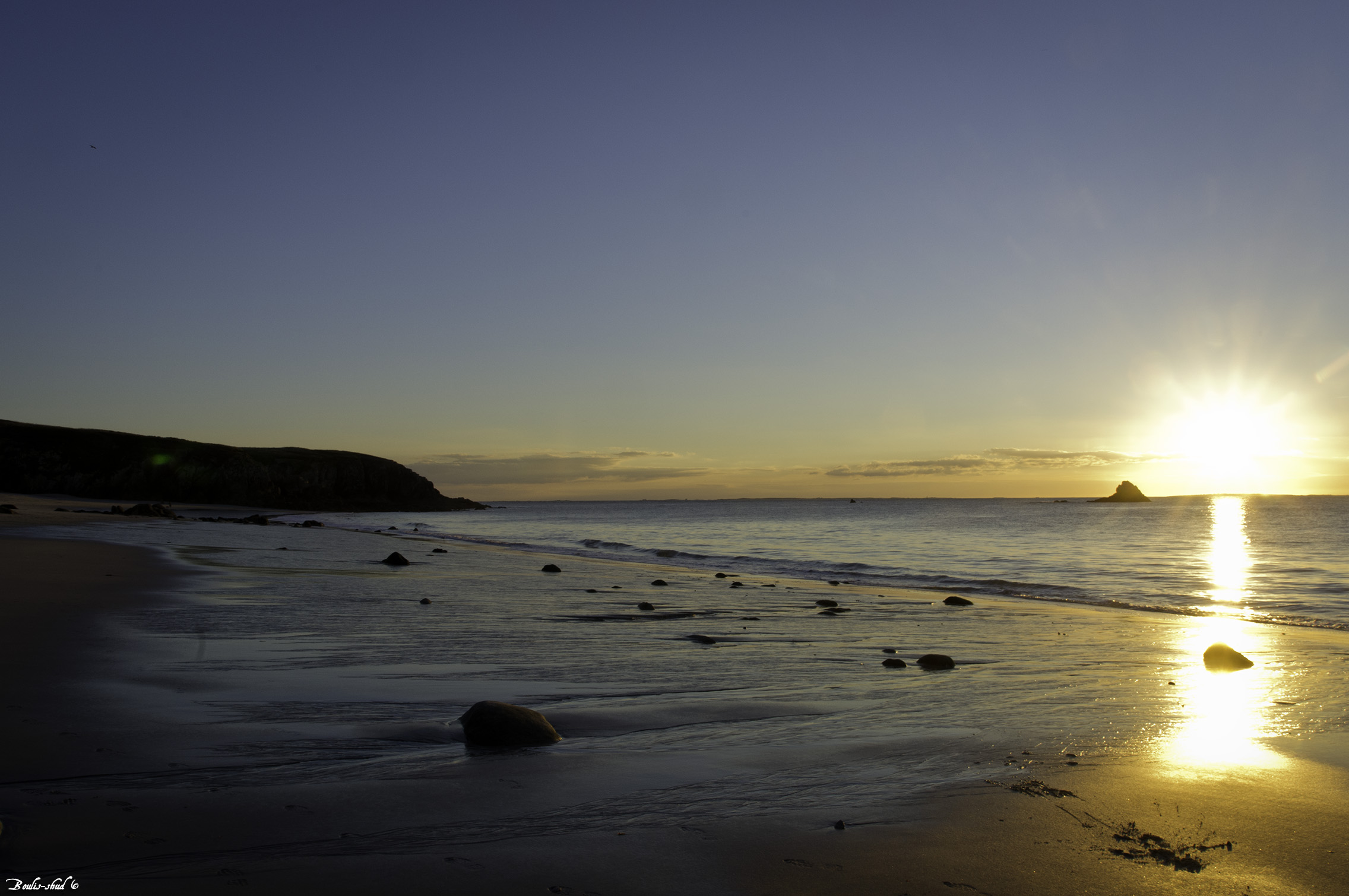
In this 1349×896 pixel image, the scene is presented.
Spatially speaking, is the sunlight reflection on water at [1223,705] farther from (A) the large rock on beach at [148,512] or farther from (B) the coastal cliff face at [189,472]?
(B) the coastal cliff face at [189,472]

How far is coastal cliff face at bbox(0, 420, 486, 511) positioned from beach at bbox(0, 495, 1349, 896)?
339ft

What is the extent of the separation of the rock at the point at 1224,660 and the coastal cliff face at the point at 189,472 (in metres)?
112

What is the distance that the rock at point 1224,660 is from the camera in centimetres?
1073

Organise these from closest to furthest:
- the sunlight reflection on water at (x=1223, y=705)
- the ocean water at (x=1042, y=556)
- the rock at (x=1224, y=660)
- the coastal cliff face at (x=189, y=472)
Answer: the sunlight reflection on water at (x=1223, y=705) → the rock at (x=1224, y=660) → the ocean water at (x=1042, y=556) → the coastal cliff face at (x=189, y=472)

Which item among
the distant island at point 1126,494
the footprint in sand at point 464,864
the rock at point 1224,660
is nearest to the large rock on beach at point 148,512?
the rock at point 1224,660

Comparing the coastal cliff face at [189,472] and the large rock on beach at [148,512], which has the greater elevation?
the coastal cliff face at [189,472]

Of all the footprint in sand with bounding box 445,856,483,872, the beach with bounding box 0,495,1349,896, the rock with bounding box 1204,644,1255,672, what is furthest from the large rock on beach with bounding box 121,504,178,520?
the footprint in sand with bounding box 445,856,483,872

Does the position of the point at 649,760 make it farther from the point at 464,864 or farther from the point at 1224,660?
the point at 1224,660

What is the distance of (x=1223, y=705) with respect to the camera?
330 inches

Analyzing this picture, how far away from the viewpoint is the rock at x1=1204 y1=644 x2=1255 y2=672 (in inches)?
423

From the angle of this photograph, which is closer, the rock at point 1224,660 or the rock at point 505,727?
the rock at point 505,727

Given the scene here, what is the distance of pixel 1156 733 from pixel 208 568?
20.4m

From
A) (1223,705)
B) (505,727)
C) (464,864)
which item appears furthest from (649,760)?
(1223,705)

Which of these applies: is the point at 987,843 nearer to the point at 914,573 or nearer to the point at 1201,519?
the point at 914,573
